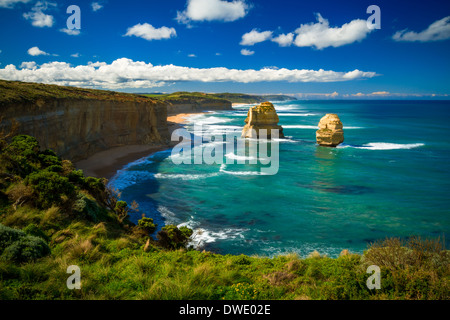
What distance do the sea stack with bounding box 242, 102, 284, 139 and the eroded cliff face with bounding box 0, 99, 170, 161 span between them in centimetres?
1703

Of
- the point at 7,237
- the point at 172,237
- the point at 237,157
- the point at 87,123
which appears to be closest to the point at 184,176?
the point at 237,157

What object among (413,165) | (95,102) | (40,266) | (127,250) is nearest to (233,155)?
(95,102)

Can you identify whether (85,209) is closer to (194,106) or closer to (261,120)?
(261,120)

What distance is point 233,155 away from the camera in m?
42.8

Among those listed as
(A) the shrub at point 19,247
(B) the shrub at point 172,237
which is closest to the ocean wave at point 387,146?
(B) the shrub at point 172,237

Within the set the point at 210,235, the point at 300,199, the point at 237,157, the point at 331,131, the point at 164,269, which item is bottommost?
the point at 210,235

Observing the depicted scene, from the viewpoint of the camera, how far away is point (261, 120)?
55.4 meters

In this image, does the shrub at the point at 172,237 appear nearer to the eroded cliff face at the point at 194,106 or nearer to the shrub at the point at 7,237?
the shrub at the point at 7,237

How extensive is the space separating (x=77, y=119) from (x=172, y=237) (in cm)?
2630

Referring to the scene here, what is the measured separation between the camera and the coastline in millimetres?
30906
